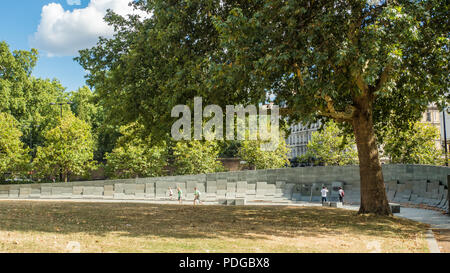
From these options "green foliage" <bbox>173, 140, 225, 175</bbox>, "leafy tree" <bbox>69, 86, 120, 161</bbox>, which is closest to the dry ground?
"green foliage" <bbox>173, 140, 225, 175</bbox>

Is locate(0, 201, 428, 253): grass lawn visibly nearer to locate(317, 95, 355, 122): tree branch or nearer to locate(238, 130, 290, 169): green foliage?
locate(317, 95, 355, 122): tree branch

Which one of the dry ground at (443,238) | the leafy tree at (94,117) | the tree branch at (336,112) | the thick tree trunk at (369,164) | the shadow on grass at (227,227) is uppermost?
the leafy tree at (94,117)

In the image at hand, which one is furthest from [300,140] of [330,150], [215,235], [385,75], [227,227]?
[215,235]

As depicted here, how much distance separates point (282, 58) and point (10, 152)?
40.0 m

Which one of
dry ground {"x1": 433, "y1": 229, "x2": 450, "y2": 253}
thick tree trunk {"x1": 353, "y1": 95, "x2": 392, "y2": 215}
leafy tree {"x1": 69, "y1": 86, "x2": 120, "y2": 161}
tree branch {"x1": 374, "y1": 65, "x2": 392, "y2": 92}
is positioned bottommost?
dry ground {"x1": 433, "y1": 229, "x2": 450, "y2": 253}

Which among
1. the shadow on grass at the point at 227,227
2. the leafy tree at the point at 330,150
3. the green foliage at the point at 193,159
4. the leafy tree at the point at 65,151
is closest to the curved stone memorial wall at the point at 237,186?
the leafy tree at the point at 65,151

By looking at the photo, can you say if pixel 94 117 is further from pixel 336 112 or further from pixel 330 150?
pixel 336 112

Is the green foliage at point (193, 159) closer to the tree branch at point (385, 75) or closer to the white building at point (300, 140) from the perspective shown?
the tree branch at point (385, 75)

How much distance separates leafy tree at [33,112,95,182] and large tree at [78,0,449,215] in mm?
29707

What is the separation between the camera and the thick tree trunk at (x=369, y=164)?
17.8 meters

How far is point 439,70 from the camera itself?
15.1 metres

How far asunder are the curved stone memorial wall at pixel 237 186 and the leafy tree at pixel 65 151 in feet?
22.3

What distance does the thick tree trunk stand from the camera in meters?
17.8
